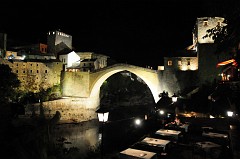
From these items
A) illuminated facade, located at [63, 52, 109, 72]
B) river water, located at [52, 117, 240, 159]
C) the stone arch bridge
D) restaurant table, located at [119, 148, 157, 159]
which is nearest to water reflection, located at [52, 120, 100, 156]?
river water, located at [52, 117, 240, 159]

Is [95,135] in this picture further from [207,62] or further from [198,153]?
[198,153]

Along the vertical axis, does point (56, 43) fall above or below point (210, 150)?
above

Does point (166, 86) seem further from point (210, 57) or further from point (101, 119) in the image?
point (101, 119)

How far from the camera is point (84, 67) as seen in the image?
1228 inches

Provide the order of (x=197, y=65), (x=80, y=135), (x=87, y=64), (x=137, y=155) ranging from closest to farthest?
(x=137, y=155), (x=80, y=135), (x=197, y=65), (x=87, y=64)

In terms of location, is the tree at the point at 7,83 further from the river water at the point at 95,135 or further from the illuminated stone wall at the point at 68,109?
the river water at the point at 95,135

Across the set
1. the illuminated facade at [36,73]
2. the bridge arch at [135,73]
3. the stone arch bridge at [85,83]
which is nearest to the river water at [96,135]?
the stone arch bridge at [85,83]

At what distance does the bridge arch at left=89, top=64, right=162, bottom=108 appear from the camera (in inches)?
816

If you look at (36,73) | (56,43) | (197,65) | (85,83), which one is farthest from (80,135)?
(56,43)

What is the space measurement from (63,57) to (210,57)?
22544 mm

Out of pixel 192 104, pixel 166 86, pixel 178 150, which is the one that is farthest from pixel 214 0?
pixel 166 86

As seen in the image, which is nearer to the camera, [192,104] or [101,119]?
[101,119]

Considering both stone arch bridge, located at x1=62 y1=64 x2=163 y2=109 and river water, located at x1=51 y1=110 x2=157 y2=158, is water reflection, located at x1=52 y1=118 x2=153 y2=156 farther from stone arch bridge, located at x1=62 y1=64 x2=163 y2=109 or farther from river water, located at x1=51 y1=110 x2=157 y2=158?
stone arch bridge, located at x1=62 y1=64 x2=163 y2=109

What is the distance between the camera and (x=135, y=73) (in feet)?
72.5
